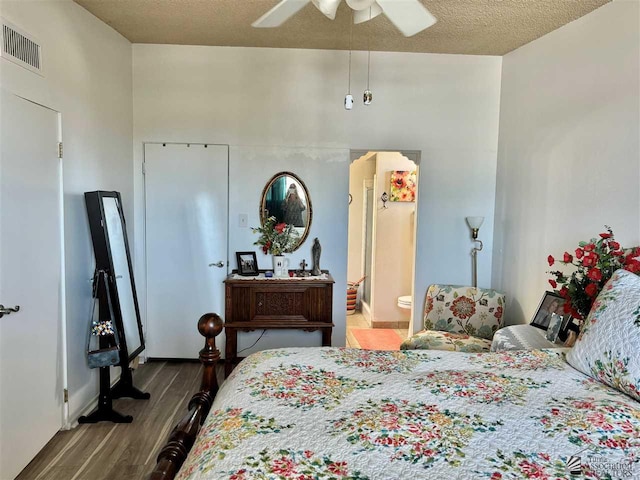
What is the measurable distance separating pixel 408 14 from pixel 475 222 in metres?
2.18

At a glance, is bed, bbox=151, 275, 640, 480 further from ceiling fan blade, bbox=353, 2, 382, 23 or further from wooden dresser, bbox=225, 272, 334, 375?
wooden dresser, bbox=225, 272, 334, 375

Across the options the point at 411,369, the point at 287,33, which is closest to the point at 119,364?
the point at 411,369

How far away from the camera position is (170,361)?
3.96m

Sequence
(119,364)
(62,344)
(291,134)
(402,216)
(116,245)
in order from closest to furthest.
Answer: (62,344), (119,364), (116,245), (291,134), (402,216)

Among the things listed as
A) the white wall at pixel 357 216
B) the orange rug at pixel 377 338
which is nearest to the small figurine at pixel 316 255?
the orange rug at pixel 377 338

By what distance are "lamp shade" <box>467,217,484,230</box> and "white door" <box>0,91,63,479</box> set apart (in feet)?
10.1

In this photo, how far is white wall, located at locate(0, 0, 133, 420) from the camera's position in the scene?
2.47 metres

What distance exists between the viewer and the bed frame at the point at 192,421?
117 centimetres

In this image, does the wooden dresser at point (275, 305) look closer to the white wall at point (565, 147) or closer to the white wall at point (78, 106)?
the white wall at point (78, 106)

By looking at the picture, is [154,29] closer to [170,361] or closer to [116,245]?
[116,245]

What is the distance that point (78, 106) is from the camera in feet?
9.52

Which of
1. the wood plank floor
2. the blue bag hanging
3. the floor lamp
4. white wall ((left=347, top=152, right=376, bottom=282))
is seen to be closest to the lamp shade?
the floor lamp

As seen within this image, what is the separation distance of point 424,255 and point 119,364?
8.48ft

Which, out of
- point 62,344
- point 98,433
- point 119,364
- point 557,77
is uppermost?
point 557,77
